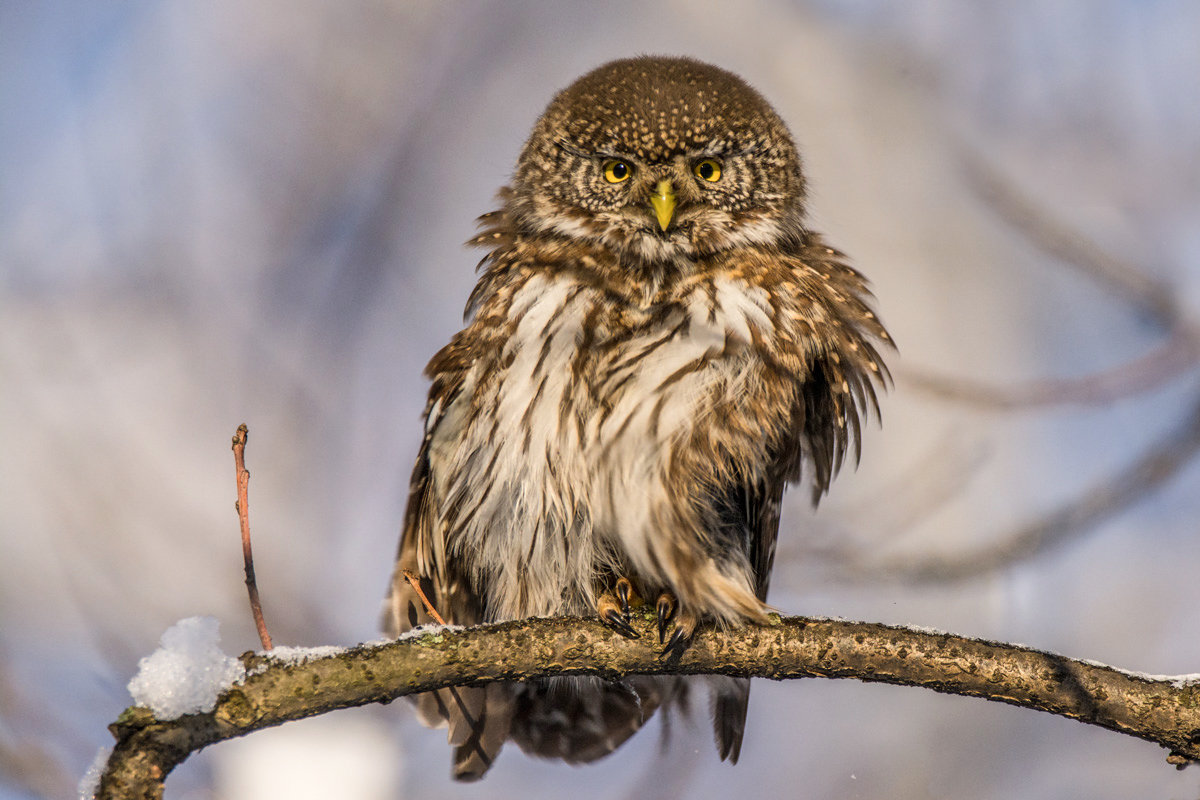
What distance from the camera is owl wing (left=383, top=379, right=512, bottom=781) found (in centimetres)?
325

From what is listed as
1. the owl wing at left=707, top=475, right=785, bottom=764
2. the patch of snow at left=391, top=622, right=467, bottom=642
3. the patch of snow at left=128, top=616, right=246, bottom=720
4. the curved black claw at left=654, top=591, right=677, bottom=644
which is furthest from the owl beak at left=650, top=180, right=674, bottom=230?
the patch of snow at left=128, top=616, right=246, bottom=720

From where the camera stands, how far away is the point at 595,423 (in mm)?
2918

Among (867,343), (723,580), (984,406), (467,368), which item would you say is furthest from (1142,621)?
(467,368)

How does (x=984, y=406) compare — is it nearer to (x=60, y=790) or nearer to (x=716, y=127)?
(x=716, y=127)

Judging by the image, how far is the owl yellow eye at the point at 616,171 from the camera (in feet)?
11.3

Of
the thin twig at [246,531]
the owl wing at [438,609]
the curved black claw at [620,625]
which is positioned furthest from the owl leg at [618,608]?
the thin twig at [246,531]

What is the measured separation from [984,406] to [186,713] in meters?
2.62

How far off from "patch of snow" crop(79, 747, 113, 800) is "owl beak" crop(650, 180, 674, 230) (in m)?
2.08

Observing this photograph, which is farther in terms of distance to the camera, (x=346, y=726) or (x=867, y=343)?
(x=346, y=726)

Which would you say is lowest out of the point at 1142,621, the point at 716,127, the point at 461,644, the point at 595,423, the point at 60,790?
the point at 461,644

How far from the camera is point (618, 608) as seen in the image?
2820mm

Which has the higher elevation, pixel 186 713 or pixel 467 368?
pixel 467 368

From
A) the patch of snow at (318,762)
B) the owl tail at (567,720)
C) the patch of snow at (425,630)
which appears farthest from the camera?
the patch of snow at (318,762)

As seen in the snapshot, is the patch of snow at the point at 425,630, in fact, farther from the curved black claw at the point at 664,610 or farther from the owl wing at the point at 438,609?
the owl wing at the point at 438,609
